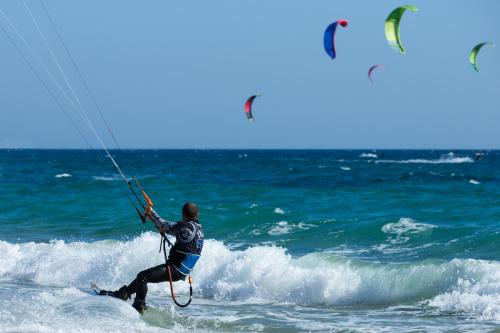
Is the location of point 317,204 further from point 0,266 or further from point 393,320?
point 393,320

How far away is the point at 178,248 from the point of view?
30.4 ft

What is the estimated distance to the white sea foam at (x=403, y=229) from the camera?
16.5 metres

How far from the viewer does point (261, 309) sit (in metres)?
11.2

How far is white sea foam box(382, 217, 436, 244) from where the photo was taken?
1653 centimetres

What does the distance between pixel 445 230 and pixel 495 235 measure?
1.39m

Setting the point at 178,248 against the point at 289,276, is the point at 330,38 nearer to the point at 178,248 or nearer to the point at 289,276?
the point at 289,276

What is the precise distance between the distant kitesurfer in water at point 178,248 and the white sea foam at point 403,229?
7.77 metres

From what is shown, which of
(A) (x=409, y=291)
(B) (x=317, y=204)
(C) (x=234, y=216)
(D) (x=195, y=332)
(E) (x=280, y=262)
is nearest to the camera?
(D) (x=195, y=332)

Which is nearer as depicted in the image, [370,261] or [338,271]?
[338,271]

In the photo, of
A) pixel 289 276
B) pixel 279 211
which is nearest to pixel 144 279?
pixel 289 276

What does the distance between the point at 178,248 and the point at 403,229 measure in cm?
904

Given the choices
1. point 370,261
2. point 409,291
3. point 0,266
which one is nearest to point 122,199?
point 0,266

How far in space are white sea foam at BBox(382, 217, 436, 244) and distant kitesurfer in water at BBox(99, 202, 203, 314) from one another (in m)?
7.77

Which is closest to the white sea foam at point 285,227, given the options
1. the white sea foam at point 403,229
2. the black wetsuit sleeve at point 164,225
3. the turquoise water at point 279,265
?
the turquoise water at point 279,265
